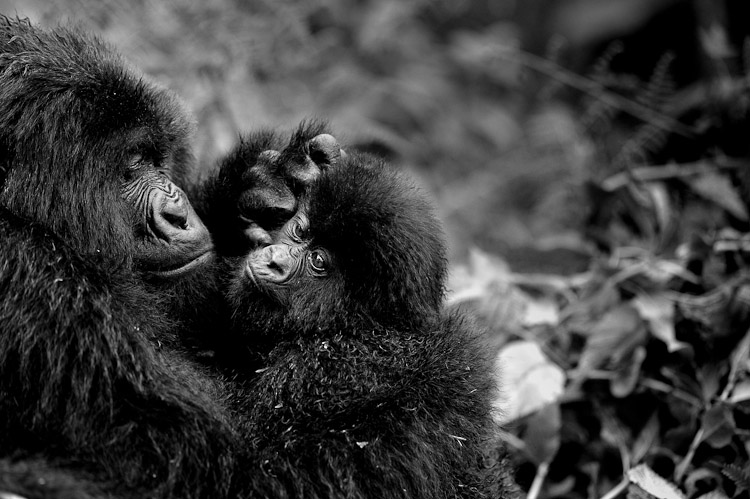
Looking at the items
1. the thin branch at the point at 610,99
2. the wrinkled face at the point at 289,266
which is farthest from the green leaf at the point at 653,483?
the thin branch at the point at 610,99

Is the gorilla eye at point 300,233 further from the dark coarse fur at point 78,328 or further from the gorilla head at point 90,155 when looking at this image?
the dark coarse fur at point 78,328

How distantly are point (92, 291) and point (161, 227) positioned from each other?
0.34 m

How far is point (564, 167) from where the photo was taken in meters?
4.79

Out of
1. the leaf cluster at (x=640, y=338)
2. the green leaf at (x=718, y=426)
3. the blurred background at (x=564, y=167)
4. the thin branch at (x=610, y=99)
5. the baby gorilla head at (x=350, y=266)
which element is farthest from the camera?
the thin branch at (x=610, y=99)

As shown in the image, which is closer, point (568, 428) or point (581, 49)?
point (568, 428)

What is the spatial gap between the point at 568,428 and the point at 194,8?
10.0 feet

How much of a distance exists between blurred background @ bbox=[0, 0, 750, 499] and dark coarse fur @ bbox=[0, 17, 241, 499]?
0.90 metres

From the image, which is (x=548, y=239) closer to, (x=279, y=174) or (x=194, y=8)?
(x=279, y=174)

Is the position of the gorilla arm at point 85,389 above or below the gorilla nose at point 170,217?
below

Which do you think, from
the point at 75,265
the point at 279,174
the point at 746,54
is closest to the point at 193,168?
the point at 279,174

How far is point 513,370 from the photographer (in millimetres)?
2777

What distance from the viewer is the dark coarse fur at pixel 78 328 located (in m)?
1.89

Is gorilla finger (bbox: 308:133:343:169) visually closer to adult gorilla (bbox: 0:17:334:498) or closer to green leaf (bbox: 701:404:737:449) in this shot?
adult gorilla (bbox: 0:17:334:498)

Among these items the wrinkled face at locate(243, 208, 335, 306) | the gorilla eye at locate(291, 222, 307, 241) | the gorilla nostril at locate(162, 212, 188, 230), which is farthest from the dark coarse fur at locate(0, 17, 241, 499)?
the gorilla eye at locate(291, 222, 307, 241)
